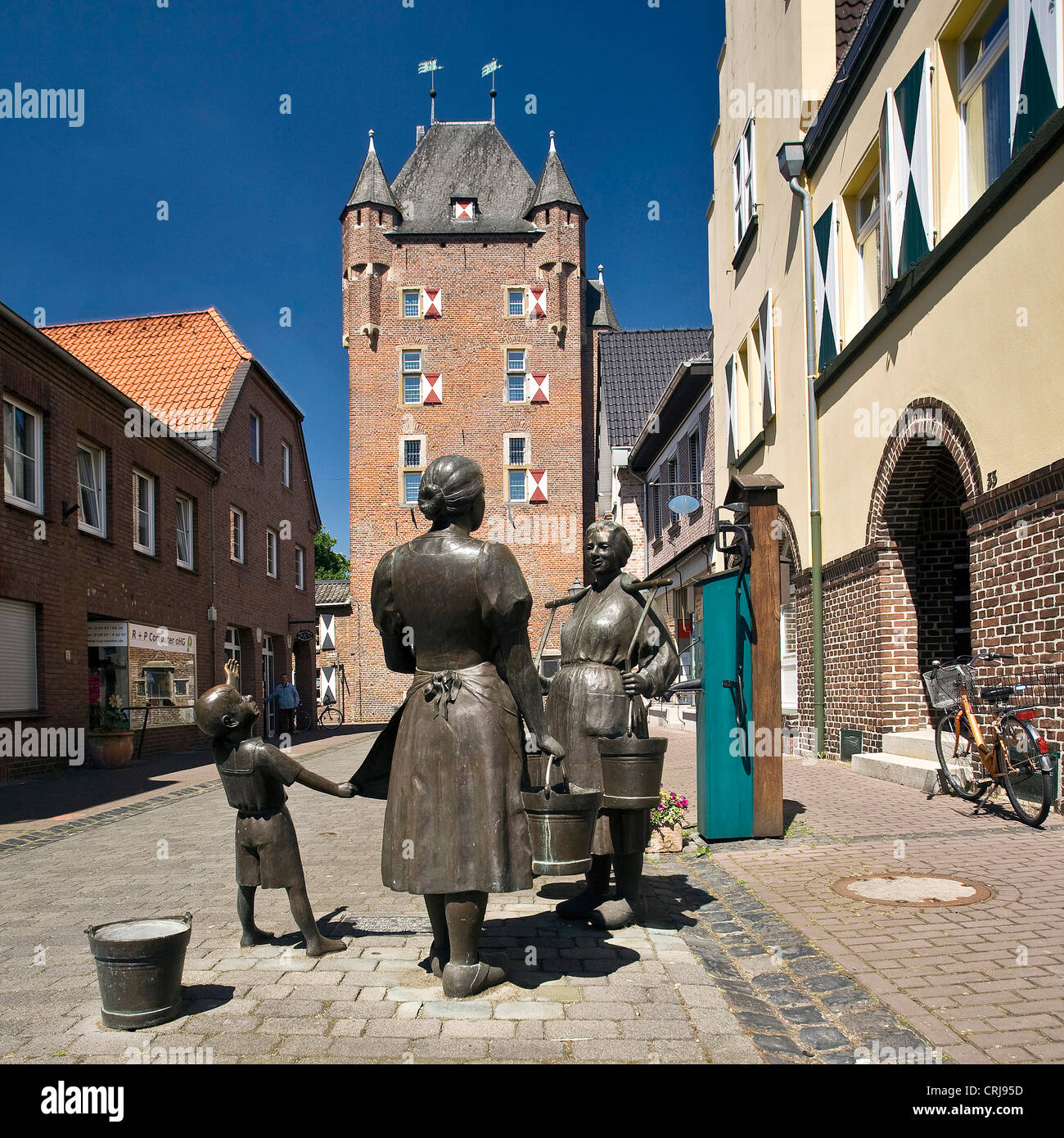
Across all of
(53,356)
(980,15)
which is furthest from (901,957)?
(53,356)

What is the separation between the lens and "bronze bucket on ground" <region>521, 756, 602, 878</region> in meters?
3.92

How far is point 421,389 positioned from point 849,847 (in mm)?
32269

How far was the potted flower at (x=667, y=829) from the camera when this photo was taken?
23.1 feet

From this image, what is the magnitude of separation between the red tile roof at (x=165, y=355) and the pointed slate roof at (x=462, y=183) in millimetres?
14798

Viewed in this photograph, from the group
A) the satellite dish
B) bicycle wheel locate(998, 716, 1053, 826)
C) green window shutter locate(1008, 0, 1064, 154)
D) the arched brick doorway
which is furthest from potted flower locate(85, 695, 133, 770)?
green window shutter locate(1008, 0, 1064, 154)

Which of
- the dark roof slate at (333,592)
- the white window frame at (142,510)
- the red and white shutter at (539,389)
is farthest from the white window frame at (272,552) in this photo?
the red and white shutter at (539,389)

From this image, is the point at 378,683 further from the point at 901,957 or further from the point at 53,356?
the point at 901,957

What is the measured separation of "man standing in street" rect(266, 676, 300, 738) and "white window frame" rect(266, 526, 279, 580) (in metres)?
3.01

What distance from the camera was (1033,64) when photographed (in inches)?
287

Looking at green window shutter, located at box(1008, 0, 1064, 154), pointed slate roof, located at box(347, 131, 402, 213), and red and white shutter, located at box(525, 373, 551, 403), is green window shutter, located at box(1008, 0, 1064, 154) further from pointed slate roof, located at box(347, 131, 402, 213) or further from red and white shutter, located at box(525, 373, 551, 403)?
pointed slate roof, located at box(347, 131, 402, 213)

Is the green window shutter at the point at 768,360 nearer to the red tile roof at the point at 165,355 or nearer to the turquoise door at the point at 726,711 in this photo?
the turquoise door at the point at 726,711

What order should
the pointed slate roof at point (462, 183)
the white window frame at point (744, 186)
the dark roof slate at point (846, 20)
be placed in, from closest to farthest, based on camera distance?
1. the dark roof slate at point (846, 20)
2. the white window frame at point (744, 186)
3. the pointed slate roof at point (462, 183)

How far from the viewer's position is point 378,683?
118 ft

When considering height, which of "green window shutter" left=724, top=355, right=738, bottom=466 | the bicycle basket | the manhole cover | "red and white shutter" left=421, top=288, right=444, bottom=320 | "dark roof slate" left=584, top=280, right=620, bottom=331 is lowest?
the manhole cover
